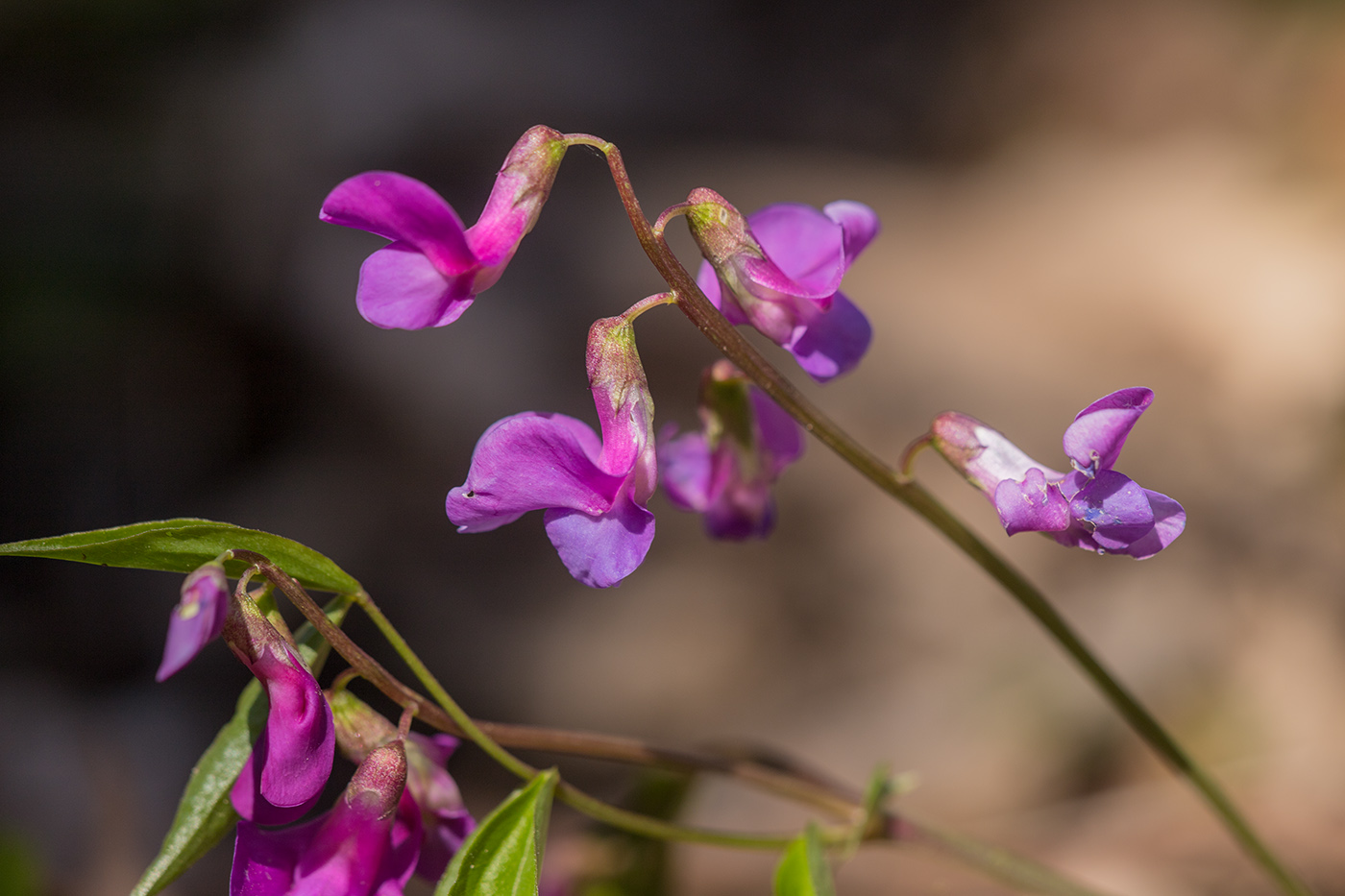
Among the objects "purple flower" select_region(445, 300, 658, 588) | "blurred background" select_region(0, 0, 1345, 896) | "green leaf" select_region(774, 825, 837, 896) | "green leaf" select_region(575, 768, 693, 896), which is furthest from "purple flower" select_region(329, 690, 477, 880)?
"blurred background" select_region(0, 0, 1345, 896)

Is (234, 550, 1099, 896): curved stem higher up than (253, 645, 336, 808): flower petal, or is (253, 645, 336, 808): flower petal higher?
(234, 550, 1099, 896): curved stem

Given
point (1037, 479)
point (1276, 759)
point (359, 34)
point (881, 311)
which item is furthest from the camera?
point (359, 34)

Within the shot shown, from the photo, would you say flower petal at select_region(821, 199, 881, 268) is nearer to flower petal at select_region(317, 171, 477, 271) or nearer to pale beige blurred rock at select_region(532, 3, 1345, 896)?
flower petal at select_region(317, 171, 477, 271)

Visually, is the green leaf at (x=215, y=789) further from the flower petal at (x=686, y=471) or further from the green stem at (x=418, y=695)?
the flower petal at (x=686, y=471)

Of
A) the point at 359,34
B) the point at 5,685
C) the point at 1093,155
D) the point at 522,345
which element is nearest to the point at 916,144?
the point at 1093,155

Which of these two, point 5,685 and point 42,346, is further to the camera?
point 42,346

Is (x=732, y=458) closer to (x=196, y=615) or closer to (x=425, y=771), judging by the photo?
(x=425, y=771)

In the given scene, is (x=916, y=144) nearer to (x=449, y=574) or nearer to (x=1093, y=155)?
(x=1093, y=155)
